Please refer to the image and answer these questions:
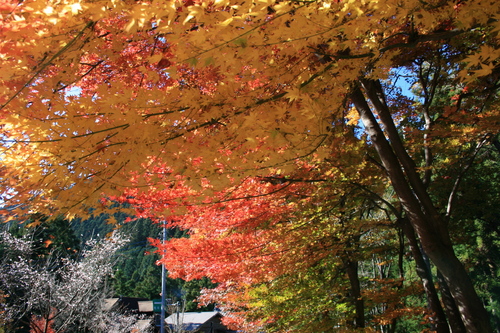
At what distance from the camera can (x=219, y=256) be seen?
20.8 feet

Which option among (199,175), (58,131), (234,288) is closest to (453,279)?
(199,175)

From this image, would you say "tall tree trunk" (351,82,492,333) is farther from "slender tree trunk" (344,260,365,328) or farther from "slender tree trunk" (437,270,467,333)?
"slender tree trunk" (344,260,365,328)

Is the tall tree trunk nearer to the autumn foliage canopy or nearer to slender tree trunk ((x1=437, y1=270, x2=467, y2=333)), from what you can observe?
the autumn foliage canopy

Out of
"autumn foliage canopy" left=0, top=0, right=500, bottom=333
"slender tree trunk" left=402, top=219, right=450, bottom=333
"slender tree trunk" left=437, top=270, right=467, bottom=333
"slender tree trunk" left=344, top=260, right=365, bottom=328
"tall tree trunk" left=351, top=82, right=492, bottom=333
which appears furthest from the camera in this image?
"slender tree trunk" left=344, top=260, right=365, bottom=328

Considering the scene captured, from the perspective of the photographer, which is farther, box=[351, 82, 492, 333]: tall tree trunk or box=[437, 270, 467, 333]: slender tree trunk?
box=[437, 270, 467, 333]: slender tree trunk

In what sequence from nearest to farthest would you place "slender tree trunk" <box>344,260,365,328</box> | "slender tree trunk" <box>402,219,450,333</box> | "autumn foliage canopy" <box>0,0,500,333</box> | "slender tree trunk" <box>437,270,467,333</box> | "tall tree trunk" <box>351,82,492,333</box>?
"autumn foliage canopy" <box>0,0,500,333</box>
"tall tree trunk" <box>351,82,492,333</box>
"slender tree trunk" <box>437,270,467,333</box>
"slender tree trunk" <box>402,219,450,333</box>
"slender tree trunk" <box>344,260,365,328</box>

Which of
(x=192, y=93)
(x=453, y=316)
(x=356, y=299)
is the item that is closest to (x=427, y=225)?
(x=453, y=316)

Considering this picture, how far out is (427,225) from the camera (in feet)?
14.7

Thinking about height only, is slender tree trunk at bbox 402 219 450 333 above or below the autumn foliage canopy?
below

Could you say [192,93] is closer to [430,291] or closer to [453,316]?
[453,316]

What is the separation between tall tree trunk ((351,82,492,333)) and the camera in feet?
13.3

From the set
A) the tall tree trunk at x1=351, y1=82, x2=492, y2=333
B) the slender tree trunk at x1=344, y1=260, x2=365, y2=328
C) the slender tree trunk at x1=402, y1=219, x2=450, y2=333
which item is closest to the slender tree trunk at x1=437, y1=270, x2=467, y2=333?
the slender tree trunk at x1=402, y1=219, x2=450, y2=333

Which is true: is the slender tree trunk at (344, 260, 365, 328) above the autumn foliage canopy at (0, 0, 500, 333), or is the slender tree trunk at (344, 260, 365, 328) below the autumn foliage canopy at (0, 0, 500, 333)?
below

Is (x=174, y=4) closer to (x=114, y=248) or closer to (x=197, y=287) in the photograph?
(x=114, y=248)
